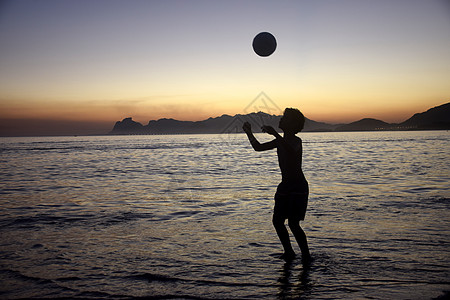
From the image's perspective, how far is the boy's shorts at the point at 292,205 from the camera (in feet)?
17.3

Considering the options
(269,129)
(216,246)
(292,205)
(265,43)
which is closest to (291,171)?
(292,205)

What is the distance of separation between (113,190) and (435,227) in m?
10.8

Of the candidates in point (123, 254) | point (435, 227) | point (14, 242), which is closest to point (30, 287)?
point (123, 254)

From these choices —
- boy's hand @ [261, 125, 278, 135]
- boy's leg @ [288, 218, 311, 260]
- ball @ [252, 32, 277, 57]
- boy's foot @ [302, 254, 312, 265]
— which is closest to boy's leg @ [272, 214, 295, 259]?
boy's leg @ [288, 218, 311, 260]

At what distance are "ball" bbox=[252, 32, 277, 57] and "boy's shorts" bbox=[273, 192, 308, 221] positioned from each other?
203 inches

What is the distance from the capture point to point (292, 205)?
530cm

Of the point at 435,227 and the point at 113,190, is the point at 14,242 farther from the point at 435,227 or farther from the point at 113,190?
the point at 435,227

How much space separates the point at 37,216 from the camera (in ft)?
30.9

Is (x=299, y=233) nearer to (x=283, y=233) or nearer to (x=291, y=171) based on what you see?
(x=283, y=233)

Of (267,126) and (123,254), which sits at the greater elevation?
(267,126)

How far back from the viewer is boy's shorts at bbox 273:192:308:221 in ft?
17.3

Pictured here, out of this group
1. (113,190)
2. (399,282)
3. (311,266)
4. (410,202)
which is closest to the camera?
(399,282)

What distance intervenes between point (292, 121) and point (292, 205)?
3.97 ft

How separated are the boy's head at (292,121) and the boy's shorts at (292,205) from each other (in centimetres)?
94
